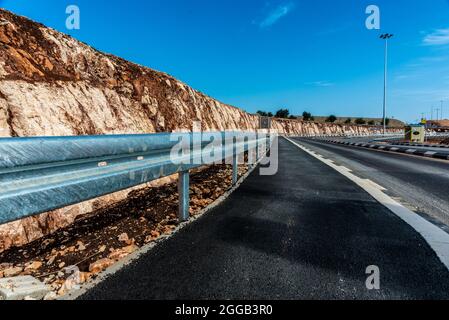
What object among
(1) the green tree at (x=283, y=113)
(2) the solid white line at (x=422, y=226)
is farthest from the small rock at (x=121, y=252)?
(1) the green tree at (x=283, y=113)

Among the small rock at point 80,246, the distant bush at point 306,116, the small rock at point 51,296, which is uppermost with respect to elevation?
the distant bush at point 306,116

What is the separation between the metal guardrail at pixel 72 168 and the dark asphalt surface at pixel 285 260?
67 cm

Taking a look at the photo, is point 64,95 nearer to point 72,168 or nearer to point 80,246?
point 80,246

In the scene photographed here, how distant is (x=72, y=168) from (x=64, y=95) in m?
7.82

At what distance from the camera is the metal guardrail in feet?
5.92

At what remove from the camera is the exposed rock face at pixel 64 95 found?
21.5ft

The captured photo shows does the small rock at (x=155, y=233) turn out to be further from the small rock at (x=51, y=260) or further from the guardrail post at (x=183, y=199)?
the small rock at (x=51, y=260)

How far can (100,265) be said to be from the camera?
2.51 metres

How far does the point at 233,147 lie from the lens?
Answer: 21.4 feet

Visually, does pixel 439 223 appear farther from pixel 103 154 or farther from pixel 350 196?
pixel 103 154

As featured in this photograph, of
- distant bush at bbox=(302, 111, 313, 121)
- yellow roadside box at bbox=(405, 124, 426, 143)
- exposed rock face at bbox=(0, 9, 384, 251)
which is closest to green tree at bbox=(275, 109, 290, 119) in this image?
distant bush at bbox=(302, 111, 313, 121)

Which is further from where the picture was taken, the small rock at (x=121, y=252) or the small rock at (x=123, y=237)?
the small rock at (x=123, y=237)
